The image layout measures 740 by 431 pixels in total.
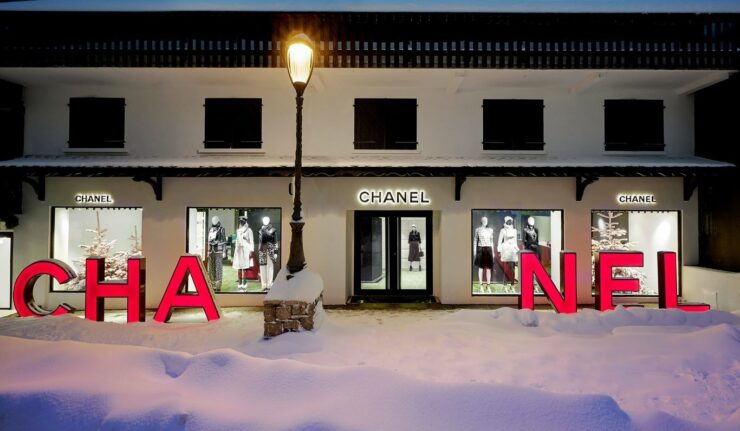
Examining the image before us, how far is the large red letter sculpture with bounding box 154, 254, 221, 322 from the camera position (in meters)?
7.95

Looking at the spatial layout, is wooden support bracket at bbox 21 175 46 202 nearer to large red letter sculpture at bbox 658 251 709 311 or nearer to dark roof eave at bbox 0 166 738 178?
dark roof eave at bbox 0 166 738 178

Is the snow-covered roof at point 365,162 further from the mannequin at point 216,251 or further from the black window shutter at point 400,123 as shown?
the mannequin at point 216,251

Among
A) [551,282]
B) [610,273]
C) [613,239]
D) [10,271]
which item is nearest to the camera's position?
[610,273]

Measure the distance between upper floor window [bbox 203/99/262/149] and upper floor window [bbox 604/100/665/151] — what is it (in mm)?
10622

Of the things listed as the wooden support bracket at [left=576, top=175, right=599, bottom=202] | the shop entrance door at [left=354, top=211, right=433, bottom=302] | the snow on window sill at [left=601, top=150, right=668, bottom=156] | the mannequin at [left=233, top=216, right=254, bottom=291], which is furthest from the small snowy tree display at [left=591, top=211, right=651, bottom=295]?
the mannequin at [left=233, top=216, right=254, bottom=291]

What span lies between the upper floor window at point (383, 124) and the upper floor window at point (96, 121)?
7217 millimetres

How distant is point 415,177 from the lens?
11.1 m

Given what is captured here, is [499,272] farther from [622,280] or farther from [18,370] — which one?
[18,370]

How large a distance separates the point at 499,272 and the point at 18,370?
36.6 ft

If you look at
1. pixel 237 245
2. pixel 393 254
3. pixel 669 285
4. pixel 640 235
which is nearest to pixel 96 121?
pixel 237 245

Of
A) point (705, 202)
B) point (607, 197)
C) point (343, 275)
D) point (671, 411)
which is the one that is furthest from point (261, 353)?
point (705, 202)

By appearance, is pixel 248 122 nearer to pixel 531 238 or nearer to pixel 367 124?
pixel 367 124

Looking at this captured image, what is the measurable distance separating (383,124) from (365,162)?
1511 mm

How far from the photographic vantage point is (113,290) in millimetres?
7930
